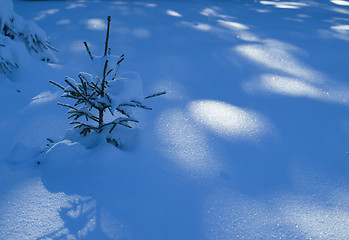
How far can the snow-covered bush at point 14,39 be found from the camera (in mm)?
2314

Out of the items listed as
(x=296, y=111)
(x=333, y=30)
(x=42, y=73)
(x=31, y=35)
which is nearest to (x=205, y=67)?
(x=296, y=111)

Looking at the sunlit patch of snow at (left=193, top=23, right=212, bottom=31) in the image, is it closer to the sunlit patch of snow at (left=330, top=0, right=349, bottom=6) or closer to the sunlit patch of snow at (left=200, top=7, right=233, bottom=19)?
the sunlit patch of snow at (left=200, top=7, right=233, bottom=19)

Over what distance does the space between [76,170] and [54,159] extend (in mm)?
140

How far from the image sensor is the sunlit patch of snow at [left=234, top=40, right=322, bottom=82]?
103 inches

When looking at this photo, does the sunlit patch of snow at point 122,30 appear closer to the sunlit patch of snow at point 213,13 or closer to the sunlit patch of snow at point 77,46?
the sunlit patch of snow at point 77,46

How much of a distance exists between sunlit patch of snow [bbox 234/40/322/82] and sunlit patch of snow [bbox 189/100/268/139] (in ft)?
3.35

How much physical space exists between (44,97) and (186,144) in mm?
1309

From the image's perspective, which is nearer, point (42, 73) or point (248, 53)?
point (42, 73)

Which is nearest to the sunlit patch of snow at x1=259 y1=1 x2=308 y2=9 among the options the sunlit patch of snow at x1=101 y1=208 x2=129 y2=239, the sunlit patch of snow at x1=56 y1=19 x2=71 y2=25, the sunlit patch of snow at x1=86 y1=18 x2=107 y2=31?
the sunlit patch of snow at x1=86 y1=18 x2=107 y2=31

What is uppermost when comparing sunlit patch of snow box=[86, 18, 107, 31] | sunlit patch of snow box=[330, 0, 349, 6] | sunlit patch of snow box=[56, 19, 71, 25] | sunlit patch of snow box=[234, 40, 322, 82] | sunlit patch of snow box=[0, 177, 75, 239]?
sunlit patch of snow box=[330, 0, 349, 6]

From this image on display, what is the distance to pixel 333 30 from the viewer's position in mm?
3854

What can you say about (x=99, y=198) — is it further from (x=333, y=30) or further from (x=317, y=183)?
(x=333, y=30)

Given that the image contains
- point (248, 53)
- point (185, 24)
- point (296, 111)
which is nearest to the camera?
point (296, 111)

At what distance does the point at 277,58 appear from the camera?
9.77ft
